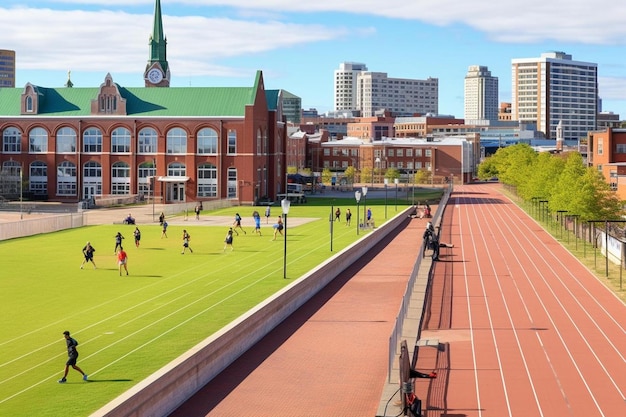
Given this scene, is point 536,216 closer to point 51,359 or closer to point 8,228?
point 8,228

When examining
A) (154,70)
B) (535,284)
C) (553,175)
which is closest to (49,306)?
(535,284)

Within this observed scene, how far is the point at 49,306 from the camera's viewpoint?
3594 centimetres

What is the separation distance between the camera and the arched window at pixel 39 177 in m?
111

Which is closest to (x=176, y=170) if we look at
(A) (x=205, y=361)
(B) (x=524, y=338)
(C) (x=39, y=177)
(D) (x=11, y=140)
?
(C) (x=39, y=177)

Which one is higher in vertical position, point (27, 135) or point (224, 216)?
point (27, 135)

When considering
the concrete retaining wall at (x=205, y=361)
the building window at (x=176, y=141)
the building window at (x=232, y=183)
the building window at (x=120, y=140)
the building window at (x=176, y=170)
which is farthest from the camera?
the building window at (x=120, y=140)

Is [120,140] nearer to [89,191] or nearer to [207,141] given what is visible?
[89,191]

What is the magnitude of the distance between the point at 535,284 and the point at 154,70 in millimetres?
90001

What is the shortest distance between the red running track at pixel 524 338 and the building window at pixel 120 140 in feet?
205

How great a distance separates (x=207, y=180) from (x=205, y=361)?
278 feet

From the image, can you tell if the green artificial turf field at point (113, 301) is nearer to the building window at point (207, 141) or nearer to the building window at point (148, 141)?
the building window at point (207, 141)

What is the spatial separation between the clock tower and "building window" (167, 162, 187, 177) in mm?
20507

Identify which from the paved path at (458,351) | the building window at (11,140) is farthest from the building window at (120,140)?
the paved path at (458,351)

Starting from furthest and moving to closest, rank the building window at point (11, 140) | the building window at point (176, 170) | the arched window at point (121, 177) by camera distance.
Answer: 1. the building window at point (11, 140)
2. the arched window at point (121, 177)
3. the building window at point (176, 170)
